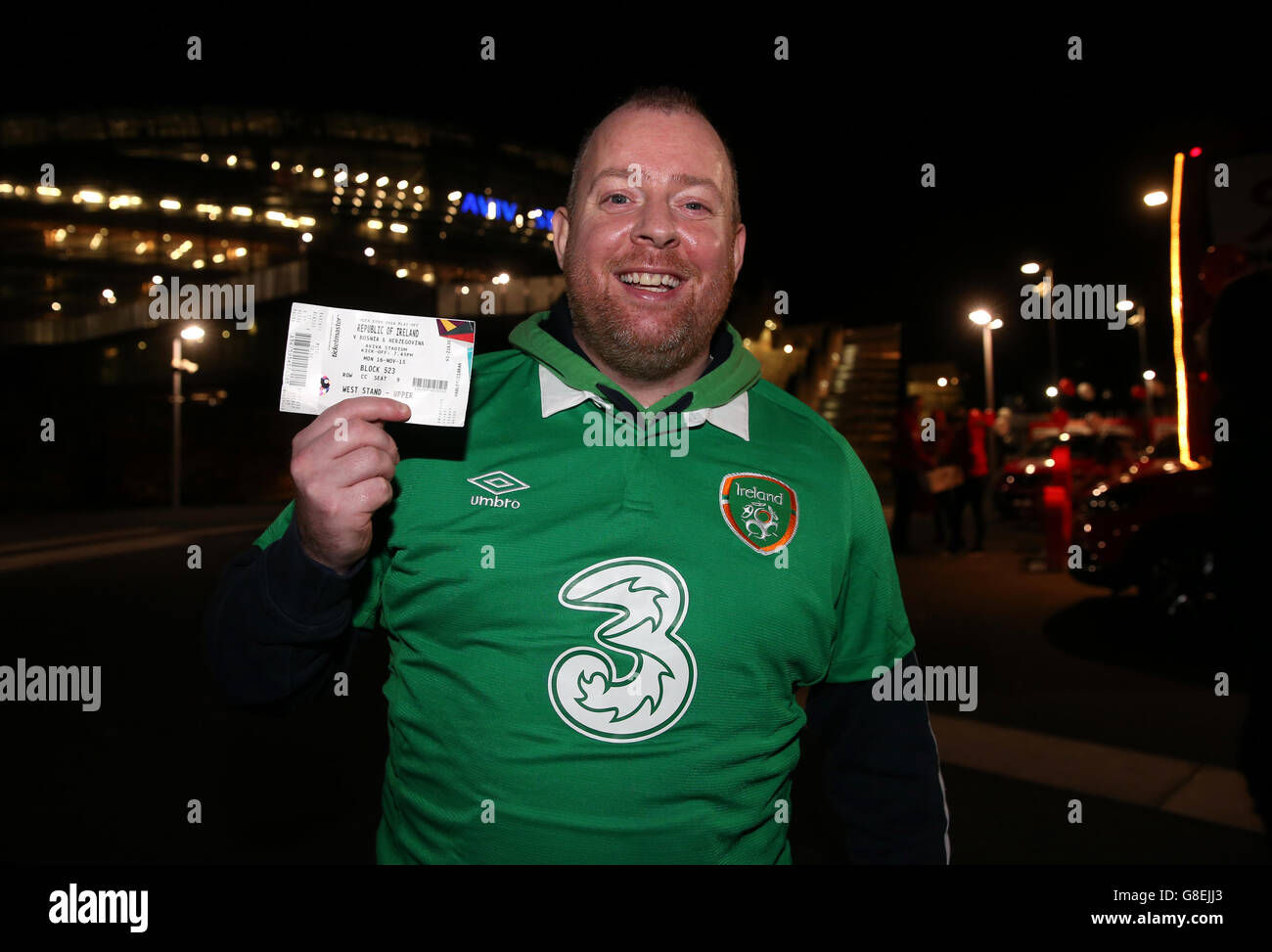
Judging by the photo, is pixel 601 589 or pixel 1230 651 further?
pixel 1230 651

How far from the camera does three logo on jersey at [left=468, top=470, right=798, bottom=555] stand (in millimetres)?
1801

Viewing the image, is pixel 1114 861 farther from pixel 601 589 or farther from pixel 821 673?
pixel 601 589

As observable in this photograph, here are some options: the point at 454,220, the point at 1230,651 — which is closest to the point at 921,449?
the point at 1230,651

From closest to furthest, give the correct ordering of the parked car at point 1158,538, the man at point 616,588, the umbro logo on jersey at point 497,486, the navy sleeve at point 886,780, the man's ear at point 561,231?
the man at point 616,588, the umbro logo on jersey at point 497,486, the navy sleeve at point 886,780, the man's ear at point 561,231, the parked car at point 1158,538

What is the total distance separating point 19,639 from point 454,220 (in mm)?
56822

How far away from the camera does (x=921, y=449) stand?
12.1 metres

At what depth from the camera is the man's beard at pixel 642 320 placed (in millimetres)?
1961

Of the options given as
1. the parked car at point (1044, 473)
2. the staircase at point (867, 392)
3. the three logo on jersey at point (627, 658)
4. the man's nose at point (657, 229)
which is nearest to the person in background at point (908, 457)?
the parked car at point (1044, 473)

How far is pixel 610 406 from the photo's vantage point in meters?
1.94

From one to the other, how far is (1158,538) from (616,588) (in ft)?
26.3

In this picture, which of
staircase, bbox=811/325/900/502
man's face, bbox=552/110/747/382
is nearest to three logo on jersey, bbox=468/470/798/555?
man's face, bbox=552/110/747/382
